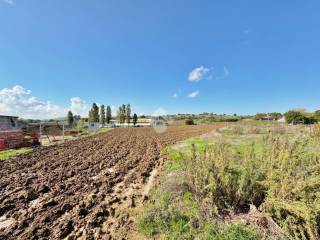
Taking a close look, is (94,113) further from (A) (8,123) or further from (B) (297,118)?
(B) (297,118)

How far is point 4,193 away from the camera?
5.93m

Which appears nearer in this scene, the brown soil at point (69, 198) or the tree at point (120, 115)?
the brown soil at point (69, 198)

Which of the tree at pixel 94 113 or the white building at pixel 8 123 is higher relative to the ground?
the tree at pixel 94 113

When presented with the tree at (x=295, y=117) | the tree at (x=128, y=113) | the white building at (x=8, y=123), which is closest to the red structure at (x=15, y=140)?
the white building at (x=8, y=123)

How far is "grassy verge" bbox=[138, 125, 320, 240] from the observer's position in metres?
2.96

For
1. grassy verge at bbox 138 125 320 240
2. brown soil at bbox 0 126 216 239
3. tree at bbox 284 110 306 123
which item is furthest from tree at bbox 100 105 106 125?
grassy verge at bbox 138 125 320 240

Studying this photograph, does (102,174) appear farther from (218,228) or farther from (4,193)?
(218,228)

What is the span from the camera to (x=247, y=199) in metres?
3.92

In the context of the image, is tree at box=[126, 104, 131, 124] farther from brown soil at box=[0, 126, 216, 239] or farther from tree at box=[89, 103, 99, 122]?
brown soil at box=[0, 126, 216, 239]

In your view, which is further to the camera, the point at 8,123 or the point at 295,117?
the point at 295,117

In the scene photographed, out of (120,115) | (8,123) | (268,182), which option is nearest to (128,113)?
(120,115)

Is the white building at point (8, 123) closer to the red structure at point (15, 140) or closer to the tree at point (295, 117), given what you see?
the red structure at point (15, 140)

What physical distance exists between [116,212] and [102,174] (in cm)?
338

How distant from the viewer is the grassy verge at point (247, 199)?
117 inches
